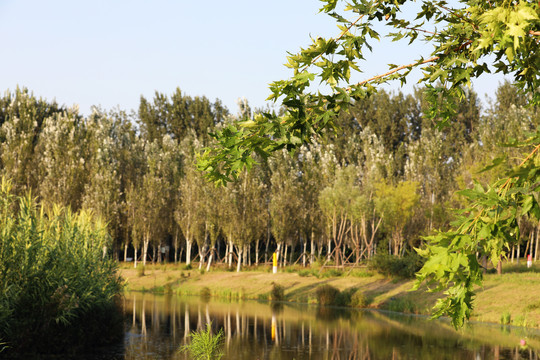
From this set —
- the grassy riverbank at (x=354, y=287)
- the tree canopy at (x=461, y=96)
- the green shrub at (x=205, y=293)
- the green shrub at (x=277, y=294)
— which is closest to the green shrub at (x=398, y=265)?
the grassy riverbank at (x=354, y=287)

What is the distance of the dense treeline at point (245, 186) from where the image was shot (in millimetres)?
39281

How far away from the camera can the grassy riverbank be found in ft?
79.4

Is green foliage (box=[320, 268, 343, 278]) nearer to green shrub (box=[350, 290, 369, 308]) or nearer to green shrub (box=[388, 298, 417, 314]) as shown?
green shrub (box=[350, 290, 369, 308])

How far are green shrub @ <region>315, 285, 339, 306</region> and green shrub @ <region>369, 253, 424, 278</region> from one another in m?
3.41

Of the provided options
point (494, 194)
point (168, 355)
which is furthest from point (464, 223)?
point (168, 355)

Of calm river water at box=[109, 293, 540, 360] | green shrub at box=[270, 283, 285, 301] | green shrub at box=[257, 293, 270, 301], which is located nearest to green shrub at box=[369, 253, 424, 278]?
calm river water at box=[109, 293, 540, 360]

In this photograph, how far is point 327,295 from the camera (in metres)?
29.9

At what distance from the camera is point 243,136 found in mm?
4664

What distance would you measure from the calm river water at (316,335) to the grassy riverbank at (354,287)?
1.55 meters

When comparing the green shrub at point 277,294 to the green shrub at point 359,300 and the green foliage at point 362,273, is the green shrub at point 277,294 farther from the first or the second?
the green shrub at point 359,300

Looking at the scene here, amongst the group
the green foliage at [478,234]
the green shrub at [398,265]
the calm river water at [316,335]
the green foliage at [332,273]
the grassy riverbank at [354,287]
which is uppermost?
the green foliage at [478,234]

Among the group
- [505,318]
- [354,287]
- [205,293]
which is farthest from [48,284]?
[205,293]

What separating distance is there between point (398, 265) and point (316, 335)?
1257cm

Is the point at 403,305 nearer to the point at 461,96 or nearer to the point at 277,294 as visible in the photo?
the point at 277,294
